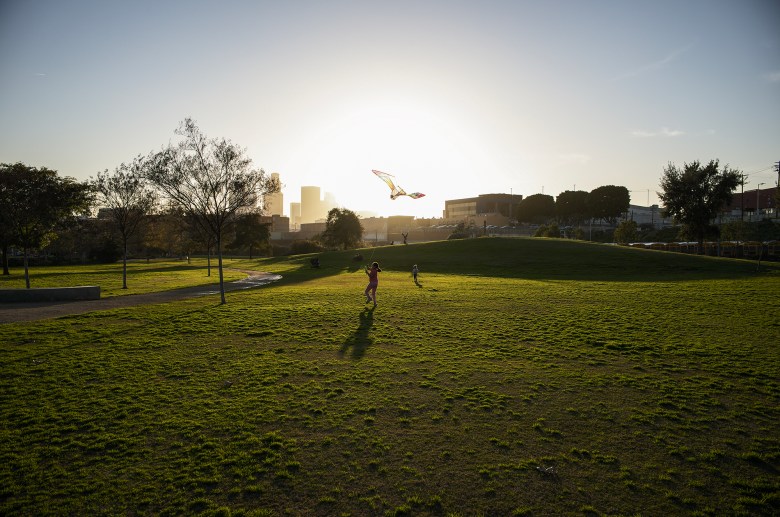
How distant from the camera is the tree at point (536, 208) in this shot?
14225 centimetres

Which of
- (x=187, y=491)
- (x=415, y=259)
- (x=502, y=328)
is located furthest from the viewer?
(x=415, y=259)

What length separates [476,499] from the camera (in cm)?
662

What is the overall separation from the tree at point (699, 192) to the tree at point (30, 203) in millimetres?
80533

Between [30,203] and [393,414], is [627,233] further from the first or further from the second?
[30,203]

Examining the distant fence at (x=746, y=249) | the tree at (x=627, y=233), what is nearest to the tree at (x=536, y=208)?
the tree at (x=627, y=233)

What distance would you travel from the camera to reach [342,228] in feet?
312

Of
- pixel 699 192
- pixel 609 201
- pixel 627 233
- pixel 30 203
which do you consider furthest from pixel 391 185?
pixel 609 201

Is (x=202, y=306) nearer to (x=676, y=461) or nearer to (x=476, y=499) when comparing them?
(x=476, y=499)

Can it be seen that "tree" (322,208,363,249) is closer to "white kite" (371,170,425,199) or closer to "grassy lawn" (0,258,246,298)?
"grassy lawn" (0,258,246,298)

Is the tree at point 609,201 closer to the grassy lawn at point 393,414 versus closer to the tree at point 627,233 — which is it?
the tree at point 627,233

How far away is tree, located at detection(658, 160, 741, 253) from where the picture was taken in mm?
59031

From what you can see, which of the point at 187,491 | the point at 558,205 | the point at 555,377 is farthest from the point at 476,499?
the point at 558,205

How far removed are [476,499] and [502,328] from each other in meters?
11.7

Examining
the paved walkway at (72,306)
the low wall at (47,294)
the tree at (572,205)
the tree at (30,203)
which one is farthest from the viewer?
the tree at (572,205)
